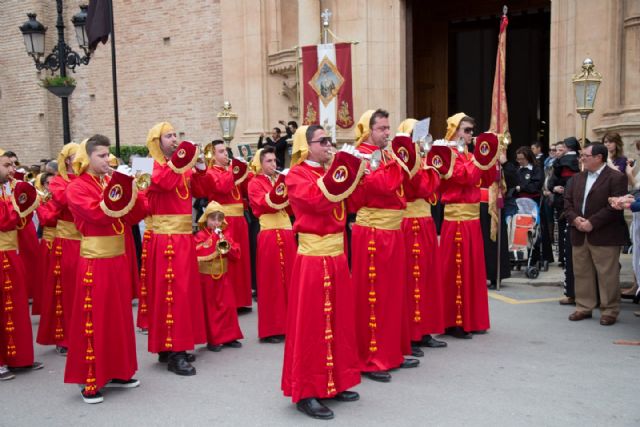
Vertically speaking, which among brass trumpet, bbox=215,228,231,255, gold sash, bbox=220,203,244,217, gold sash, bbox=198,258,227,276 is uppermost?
gold sash, bbox=220,203,244,217

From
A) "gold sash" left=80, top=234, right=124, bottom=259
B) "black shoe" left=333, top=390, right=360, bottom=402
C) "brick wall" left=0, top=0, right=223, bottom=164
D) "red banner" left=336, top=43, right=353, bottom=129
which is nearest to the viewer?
"black shoe" left=333, top=390, right=360, bottom=402

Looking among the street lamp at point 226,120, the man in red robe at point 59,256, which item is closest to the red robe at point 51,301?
the man in red robe at point 59,256

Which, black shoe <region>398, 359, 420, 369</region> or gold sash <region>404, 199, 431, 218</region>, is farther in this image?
gold sash <region>404, 199, 431, 218</region>

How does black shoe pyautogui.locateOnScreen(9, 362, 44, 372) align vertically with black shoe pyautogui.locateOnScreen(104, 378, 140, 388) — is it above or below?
below

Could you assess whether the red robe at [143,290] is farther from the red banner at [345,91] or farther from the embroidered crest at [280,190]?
the red banner at [345,91]

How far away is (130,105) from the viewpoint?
73.7 ft

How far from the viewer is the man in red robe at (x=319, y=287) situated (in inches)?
197

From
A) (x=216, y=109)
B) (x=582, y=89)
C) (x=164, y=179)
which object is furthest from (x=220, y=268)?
(x=216, y=109)

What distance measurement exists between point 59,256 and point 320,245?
3663 mm

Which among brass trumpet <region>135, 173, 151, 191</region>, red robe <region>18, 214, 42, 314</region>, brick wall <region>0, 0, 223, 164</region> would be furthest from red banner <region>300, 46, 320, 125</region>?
brick wall <region>0, 0, 223, 164</region>

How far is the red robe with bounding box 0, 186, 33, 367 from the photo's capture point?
20.9 feet

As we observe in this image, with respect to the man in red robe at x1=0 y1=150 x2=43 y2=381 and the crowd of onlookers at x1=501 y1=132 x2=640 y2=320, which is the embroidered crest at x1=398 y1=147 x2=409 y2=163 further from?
the man in red robe at x1=0 y1=150 x2=43 y2=381

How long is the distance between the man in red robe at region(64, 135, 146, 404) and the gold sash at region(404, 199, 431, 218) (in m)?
2.73

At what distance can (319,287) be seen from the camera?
16.7ft
